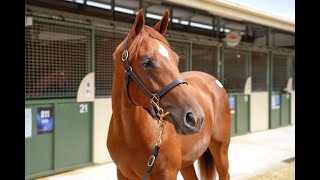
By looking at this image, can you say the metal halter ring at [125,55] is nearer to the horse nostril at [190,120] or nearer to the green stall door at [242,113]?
the horse nostril at [190,120]

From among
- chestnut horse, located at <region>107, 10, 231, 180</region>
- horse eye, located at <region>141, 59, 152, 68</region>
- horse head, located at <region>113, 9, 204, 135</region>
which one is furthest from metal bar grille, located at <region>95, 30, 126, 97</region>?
horse eye, located at <region>141, 59, 152, 68</region>

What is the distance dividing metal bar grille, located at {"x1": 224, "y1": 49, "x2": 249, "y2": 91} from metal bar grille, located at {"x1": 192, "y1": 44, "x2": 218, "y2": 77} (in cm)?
36

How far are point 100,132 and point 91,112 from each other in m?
0.34

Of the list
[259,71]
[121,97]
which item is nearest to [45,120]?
[121,97]

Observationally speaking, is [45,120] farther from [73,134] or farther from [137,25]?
[137,25]

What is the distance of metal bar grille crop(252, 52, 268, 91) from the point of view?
8.05 metres

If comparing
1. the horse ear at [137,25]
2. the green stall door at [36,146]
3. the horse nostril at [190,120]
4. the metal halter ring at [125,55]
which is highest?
the horse ear at [137,25]

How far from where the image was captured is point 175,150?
1.84 m

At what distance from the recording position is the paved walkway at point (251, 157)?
4.26 m

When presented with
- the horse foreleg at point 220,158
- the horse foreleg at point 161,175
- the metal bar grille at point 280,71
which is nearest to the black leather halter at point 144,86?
the horse foreleg at point 161,175

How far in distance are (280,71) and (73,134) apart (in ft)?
21.5

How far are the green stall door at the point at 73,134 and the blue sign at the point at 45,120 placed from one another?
0.10 m

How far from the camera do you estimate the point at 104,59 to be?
489cm
